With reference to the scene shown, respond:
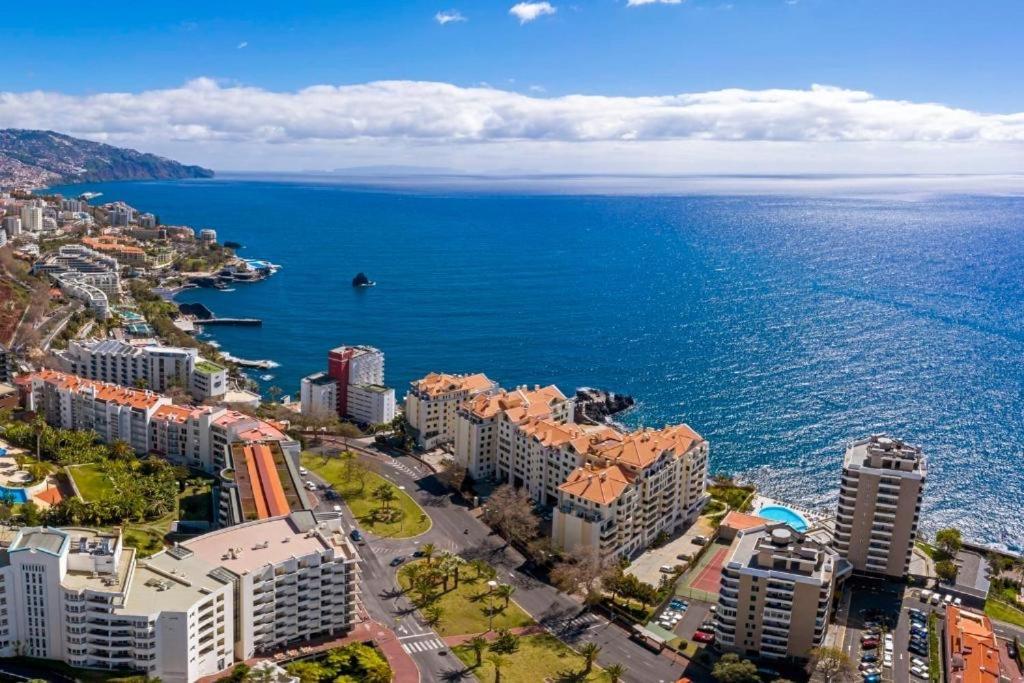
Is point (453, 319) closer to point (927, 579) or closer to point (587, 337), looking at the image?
point (587, 337)

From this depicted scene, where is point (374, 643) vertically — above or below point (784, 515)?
below

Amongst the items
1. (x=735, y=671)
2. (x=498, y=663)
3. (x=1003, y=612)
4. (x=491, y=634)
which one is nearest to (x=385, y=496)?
(x=491, y=634)

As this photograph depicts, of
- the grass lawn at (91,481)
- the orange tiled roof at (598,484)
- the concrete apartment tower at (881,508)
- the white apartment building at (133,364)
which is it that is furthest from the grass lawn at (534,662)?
the white apartment building at (133,364)

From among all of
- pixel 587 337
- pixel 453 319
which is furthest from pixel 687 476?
pixel 453 319

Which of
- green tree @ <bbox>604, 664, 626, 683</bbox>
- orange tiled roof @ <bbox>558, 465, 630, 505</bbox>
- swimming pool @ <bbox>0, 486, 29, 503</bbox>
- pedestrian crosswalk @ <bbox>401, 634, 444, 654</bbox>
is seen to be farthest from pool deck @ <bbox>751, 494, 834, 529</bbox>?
swimming pool @ <bbox>0, 486, 29, 503</bbox>

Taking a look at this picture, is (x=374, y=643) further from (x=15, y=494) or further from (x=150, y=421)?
(x=150, y=421)

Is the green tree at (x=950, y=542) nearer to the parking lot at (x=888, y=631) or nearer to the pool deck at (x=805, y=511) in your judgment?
the parking lot at (x=888, y=631)
